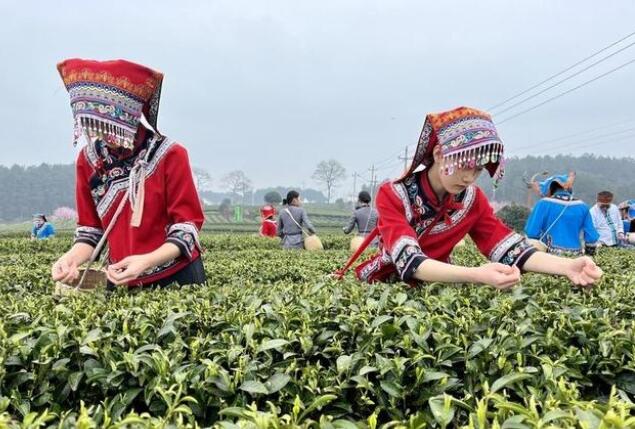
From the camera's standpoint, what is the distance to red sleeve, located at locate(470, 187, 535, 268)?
277 centimetres

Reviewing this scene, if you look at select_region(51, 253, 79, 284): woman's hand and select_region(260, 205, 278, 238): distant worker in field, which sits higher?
select_region(51, 253, 79, 284): woman's hand

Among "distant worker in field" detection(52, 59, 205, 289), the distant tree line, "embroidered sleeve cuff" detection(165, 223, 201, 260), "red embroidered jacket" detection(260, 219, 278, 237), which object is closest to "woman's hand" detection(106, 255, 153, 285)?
"distant worker in field" detection(52, 59, 205, 289)

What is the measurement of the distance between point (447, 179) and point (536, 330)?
89 cm

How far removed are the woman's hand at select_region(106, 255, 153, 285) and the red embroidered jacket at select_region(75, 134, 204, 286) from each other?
22 centimetres

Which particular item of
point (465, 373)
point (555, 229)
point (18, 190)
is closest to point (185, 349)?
point (465, 373)

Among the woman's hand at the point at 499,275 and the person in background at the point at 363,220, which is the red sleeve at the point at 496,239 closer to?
the woman's hand at the point at 499,275

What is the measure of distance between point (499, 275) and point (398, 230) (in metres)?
0.51

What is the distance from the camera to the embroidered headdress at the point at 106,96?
2.56 meters

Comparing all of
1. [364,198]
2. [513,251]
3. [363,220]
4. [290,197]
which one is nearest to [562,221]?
[363,220]

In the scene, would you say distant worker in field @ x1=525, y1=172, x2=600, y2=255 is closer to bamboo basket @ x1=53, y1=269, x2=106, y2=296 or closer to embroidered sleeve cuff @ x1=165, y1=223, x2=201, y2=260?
embroidered sleeve cuff @ x1=165, y1=223, x2=201, y2=260

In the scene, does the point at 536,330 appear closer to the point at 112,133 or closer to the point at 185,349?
the point at 185,349

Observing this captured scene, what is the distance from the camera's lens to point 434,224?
9.25 ft

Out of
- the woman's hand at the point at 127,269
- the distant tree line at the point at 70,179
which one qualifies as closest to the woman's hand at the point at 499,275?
the woman's hand at the point at 127,269

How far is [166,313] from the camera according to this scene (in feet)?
6.84
